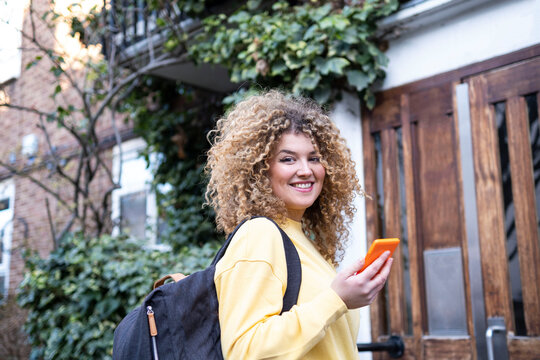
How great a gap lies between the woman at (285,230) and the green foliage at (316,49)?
2.08 meters

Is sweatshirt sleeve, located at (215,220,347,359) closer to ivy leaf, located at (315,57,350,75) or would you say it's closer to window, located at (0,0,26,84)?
ivy leaf, located at (315,57,350,75)

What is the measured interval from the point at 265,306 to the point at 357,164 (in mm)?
3036

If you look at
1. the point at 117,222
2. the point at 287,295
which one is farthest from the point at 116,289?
the point at 287,295

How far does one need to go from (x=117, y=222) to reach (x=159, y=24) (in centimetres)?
248

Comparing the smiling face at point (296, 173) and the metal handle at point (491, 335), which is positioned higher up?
the smiling face at point (296, 173)

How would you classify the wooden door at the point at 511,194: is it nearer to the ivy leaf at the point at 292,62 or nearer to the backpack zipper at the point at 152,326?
the ivy leaf at the point at 292,62

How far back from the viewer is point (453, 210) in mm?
3732

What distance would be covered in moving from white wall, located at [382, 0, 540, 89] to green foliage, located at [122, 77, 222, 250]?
9.09 ft

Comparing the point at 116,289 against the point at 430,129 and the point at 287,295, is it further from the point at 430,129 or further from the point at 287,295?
the point at 287,295

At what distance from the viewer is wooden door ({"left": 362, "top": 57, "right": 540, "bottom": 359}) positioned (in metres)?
3.36

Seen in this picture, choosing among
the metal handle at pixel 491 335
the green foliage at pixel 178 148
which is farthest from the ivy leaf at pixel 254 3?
the metal handle at pixel 491 335

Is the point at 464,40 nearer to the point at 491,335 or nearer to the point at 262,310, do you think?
the point at 491,335

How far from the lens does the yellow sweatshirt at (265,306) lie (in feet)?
4.47

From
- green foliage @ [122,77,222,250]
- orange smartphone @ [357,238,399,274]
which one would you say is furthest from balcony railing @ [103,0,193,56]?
orange smartphone @ [357,238,399,274]
